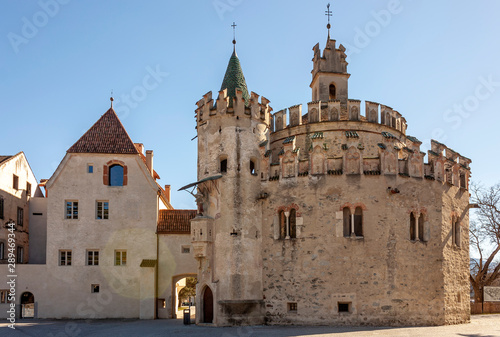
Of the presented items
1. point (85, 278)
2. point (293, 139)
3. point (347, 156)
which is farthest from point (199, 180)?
point (85, 278)

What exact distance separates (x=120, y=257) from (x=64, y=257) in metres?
3.68

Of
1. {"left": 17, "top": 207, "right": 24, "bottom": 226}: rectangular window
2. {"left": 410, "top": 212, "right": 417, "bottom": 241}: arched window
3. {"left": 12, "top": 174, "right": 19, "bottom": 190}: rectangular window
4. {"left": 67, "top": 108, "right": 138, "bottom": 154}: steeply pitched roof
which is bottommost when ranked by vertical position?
{"left": 410, "top": 212, "right": 417, "bottom": 241}: arched window

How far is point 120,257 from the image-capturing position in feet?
121

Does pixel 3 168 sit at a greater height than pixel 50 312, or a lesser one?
greater

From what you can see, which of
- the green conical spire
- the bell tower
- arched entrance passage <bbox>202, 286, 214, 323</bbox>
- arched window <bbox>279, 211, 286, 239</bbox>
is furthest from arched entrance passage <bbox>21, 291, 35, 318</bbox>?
the bell tower

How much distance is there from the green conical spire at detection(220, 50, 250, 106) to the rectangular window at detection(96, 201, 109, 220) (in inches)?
453

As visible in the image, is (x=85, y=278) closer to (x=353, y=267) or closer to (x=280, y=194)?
(x=280, y=194)

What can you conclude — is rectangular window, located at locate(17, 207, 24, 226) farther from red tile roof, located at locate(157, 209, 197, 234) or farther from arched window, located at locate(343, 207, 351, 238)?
arched window, located at locate(343, 207, 351, 238)

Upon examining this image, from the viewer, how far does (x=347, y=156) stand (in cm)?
2975

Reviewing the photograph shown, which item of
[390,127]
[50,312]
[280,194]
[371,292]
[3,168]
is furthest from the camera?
[3,168]

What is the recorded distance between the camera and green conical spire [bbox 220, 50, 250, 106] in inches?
1273

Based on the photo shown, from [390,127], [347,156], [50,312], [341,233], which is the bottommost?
[50,312]

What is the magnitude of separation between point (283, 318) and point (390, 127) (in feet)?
42.3

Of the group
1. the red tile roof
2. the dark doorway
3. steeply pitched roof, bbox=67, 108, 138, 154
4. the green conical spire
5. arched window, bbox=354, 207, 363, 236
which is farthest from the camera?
steeply pitched roof, bbox=67, 108, 138, 154
